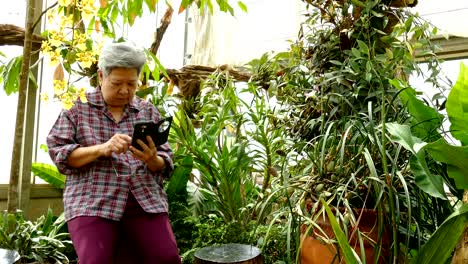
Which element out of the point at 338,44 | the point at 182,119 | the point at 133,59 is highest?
the point at 338,44

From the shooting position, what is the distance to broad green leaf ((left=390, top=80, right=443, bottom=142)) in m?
1.85

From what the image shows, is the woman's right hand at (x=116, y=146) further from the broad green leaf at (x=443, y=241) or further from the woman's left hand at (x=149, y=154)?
the broad green leaf at (x=443, y=241)

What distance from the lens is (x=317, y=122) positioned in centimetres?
219

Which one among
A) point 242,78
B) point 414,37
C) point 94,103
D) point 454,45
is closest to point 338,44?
point 414,37

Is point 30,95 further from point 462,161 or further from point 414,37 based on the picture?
point 462,161

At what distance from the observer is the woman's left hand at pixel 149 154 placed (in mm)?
1910

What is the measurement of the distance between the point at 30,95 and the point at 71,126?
1319mm

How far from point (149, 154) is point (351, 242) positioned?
0.82 m

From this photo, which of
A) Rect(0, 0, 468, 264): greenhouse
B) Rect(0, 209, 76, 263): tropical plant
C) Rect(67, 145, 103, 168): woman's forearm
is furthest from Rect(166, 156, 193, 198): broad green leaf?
Rect(67, 145, 103, 168): woman's forearm

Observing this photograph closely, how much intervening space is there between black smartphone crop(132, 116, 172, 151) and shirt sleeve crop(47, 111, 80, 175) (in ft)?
0.76

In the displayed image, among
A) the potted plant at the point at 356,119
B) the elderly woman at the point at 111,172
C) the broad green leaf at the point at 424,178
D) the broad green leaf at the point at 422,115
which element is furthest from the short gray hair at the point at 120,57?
the broad green leaf at the point at 424,178

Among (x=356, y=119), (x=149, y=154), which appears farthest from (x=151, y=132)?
(x=356, y=119)

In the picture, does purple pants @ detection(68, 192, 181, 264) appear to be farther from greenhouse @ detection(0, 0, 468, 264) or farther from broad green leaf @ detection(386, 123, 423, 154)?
broad green leaf @ detection(386, 123, 423, 154)

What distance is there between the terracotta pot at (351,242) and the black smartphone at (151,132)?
2.19ft
